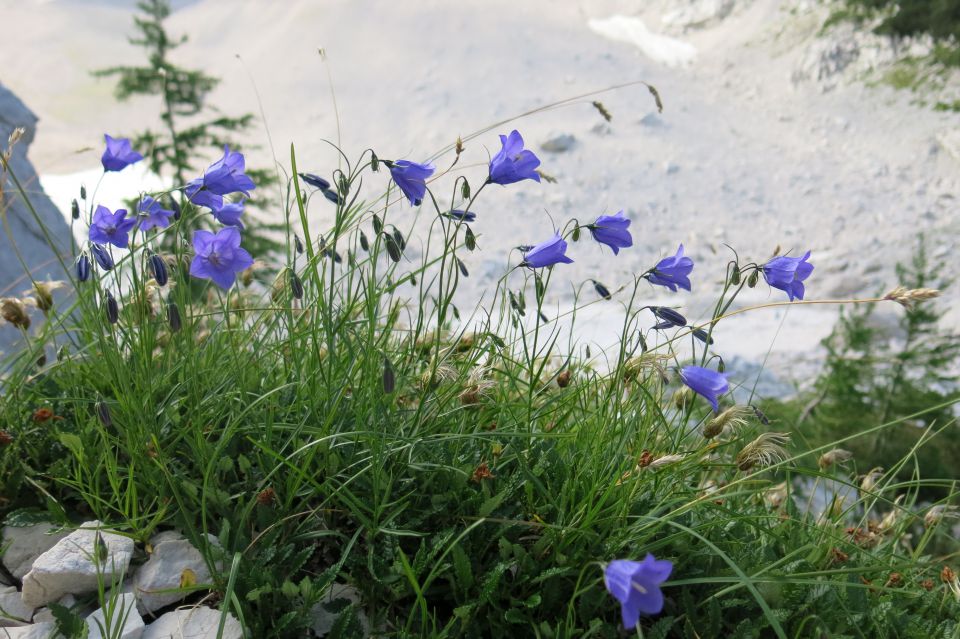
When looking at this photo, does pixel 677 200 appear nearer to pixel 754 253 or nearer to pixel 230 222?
pixel 754 253

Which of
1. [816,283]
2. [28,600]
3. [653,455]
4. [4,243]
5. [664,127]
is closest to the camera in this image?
[28,600]

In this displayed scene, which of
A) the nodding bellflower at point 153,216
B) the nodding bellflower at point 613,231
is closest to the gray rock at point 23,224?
the nodding bellflower at point 153,216

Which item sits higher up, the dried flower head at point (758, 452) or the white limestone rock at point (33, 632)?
the dried flower head at point (758, 452)

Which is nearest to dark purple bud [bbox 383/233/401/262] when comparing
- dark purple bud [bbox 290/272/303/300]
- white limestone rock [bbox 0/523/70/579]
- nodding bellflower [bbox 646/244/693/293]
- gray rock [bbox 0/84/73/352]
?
dark purple bud [bbox 290/272/303/300]

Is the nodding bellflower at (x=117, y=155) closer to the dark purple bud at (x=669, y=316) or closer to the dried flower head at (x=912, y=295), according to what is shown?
the dark purple bud at (x=669, y=316)

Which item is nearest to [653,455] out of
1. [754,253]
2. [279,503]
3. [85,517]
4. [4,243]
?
[279,503]

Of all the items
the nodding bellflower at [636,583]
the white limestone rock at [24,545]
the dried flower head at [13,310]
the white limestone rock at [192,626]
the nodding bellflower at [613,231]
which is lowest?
the white limestone rock at [192,626]

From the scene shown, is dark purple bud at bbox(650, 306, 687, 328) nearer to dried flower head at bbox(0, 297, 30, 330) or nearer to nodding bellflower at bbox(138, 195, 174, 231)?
A: nodding bellflower at bbox(138, 195, 174, 231)
